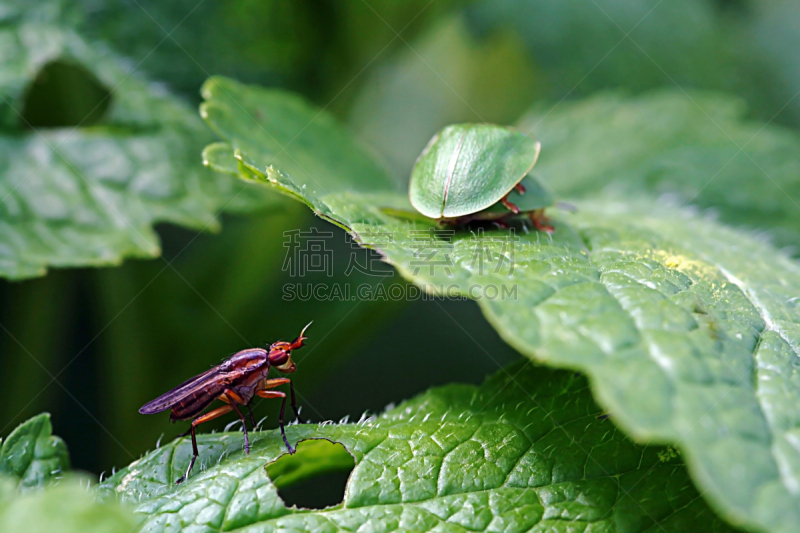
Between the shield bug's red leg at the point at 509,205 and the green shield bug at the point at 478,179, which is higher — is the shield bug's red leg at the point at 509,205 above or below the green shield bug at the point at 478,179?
below

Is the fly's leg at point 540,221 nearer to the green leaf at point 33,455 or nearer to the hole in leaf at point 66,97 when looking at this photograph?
the green leaf at point 33,455

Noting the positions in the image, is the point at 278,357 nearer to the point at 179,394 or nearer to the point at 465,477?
the point at 179,394

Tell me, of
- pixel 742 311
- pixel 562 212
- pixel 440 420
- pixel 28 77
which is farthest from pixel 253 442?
pixel 28 77

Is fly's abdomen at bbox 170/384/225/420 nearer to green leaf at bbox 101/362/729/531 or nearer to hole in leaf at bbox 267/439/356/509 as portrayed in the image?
green leaf at bbox 101/362/729/531

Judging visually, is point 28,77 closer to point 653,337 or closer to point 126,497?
point 126,497

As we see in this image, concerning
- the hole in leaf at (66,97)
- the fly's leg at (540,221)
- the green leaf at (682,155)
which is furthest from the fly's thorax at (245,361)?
the green leaf at (682,155)

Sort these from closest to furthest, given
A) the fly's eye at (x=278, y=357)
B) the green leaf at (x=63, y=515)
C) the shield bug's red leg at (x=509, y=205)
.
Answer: the green leaf at (x=63, y=515)
the fly's eye at (x=278, y=357)
the shield bug's red leg at (x=509, y=205)

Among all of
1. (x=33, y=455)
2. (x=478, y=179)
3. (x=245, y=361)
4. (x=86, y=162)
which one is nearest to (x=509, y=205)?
(x=478, y=179)
